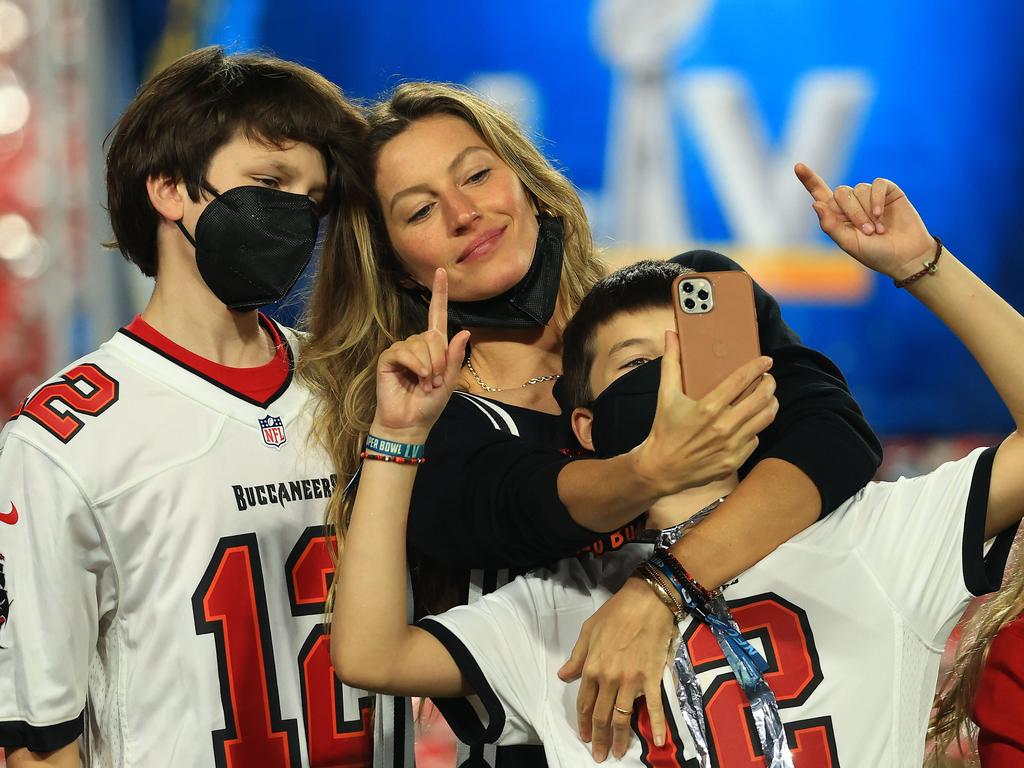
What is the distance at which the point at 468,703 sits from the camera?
1.68 m

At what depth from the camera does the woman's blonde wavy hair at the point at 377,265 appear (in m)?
2.22

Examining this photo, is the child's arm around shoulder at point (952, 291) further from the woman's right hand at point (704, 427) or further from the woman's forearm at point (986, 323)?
the woman's right hand at point (704, 427)

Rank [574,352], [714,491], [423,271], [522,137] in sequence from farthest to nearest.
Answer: [522,137]
[423,271]
[574,352]
[714,491]

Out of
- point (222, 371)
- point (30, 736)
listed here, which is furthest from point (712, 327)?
point (30, 736)

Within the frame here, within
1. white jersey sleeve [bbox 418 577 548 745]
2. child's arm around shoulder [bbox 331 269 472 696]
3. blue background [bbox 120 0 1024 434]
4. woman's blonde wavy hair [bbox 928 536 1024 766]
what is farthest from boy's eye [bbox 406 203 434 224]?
blue background [bbox 120 0 1024 434]

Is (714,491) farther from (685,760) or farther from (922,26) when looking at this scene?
(922,26)

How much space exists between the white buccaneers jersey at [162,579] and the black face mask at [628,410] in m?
0.59

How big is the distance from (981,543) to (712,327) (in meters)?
0.54

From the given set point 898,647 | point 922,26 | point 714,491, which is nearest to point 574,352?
point 714,491

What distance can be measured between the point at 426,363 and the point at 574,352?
1.29ft

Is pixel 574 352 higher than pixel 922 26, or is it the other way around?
pixel 922 26

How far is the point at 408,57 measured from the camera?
20.1 ft

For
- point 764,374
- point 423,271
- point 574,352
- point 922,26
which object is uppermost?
point 922,26

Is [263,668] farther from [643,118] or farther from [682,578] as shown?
[643,118]
